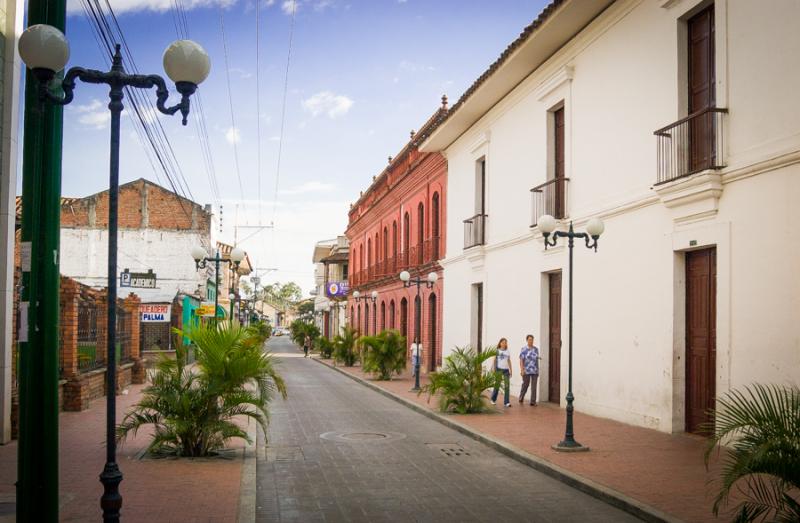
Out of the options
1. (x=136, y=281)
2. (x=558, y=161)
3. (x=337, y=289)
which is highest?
(x=558, y=161)

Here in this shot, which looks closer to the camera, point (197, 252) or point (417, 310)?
point (197, 252)

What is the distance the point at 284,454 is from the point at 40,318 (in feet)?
18.5

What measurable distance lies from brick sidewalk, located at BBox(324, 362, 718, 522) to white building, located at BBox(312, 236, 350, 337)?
2901cm

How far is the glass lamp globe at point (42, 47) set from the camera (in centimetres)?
560

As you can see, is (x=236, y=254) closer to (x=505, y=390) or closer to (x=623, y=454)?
(x=505, y=390)

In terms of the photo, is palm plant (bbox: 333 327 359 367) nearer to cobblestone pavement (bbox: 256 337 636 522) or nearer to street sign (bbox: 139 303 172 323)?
street sign (bbox: 139 303 172 323)

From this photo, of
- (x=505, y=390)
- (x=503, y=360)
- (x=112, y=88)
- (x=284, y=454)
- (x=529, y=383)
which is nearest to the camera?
(x=112, y=88)

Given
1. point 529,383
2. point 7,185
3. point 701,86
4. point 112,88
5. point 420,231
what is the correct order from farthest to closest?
point 420,231 → point 529,383 → point 701,86 → point 7,185 → point 112,88

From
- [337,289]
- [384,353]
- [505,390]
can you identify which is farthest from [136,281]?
[505,390]

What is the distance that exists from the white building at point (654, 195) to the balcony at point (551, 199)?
43 mm

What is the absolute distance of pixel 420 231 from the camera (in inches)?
1180

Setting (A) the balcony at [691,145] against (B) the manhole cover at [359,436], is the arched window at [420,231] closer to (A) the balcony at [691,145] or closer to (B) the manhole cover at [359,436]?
(B) the manhole cover at [359,436]

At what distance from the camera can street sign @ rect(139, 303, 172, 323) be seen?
33.4 metres

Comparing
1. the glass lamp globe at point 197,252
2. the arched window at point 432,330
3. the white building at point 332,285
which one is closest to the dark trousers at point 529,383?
the glass lamp globe at point 197,252
